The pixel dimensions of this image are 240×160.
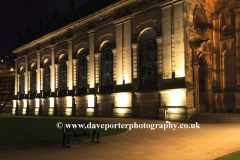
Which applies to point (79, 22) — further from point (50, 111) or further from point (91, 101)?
point (50, 111)

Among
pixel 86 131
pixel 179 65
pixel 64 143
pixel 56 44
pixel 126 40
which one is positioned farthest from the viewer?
pixel 56 44

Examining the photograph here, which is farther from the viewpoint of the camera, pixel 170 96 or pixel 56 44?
pixel 56 44

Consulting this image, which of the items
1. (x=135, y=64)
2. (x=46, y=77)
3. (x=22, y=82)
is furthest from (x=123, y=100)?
(x=22, y=82)

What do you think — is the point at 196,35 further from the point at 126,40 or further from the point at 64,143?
the point at 64,143

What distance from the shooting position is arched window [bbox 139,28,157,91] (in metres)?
25.9

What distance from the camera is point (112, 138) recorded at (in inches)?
497

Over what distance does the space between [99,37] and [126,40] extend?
567 centimetres

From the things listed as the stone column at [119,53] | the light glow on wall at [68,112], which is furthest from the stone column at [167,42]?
the light glow on wall at [68,112]

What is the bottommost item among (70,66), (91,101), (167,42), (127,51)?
(91,101)

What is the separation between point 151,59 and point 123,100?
582cm

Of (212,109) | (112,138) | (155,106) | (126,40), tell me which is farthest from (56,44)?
(112,138)

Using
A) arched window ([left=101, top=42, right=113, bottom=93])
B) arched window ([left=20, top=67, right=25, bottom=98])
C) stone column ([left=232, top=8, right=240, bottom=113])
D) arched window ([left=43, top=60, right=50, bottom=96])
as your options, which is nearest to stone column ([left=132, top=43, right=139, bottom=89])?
arched window ([left=101, top=42, right=113, bottom=93])

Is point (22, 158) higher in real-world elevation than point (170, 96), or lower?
lower

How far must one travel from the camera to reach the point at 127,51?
2809 cm
